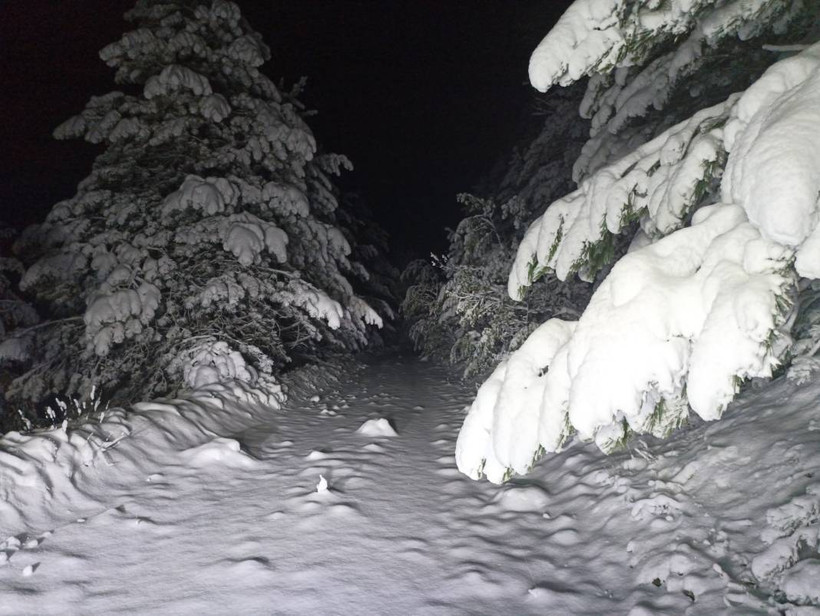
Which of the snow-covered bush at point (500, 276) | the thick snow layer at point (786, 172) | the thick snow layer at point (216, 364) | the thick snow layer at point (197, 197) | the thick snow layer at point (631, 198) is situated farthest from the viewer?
the snow-covered bush at point (500, 276)

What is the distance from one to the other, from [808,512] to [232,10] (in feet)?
35.9

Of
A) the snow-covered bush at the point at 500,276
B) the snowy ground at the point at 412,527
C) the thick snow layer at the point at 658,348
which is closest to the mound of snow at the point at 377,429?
the snowy ground at the point at 412,527

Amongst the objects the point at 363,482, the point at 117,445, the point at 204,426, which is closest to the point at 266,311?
the point at 204,426

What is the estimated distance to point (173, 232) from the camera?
8039mm

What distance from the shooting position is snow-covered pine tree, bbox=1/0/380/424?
25.0ft

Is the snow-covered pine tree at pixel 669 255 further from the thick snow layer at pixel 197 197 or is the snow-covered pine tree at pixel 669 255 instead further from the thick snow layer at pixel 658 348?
the thick snow layer at pixel 197 197

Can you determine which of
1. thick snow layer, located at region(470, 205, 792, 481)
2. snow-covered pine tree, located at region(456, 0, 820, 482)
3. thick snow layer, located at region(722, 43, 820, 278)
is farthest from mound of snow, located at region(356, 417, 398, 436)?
thick snow layer, located at region(722, 43, 820, 278)

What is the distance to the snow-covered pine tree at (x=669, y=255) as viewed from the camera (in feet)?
4.60

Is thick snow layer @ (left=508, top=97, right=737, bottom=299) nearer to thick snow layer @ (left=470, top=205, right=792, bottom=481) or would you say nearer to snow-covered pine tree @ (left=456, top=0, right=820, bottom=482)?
snow-covered pine tree @ (left=456, top=0, right=820, bottom=482)

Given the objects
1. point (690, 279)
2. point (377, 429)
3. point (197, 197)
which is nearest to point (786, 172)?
point (690, 279)

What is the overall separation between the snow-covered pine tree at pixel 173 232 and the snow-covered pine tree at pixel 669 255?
20.6 ft

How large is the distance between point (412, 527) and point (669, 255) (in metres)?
2.79

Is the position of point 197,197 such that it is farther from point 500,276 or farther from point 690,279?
point 690,279

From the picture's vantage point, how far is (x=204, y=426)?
592 centimetres
